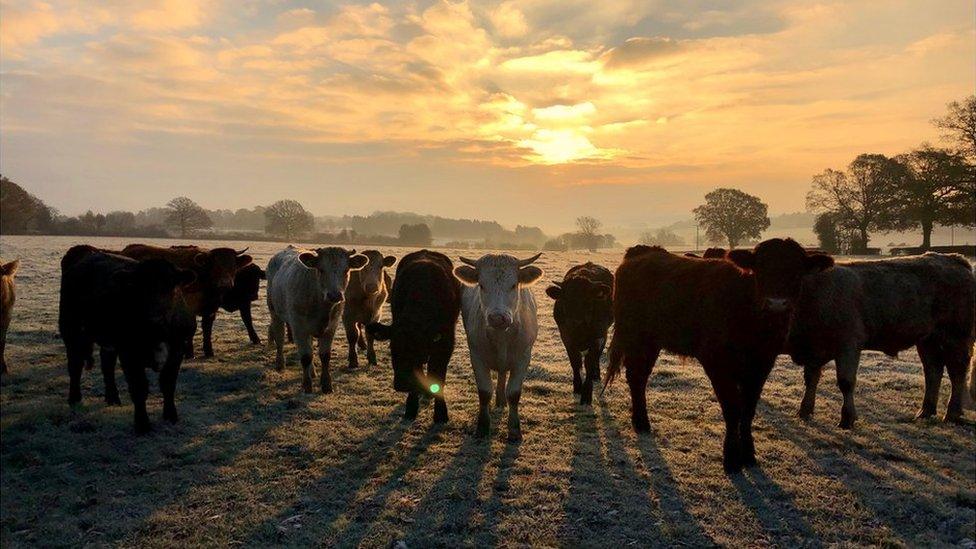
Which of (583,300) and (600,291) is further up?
(600,291)

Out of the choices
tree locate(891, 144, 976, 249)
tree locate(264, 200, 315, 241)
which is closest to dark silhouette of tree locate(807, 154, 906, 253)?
tree locate(891, 144, 976, 249)

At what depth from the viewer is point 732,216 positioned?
69375 mm

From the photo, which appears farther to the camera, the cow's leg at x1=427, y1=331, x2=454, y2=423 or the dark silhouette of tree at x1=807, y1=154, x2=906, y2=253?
the dark silhouette of tree at x1=807, y1=154, x2=906, y2=253

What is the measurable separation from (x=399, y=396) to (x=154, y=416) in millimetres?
3513

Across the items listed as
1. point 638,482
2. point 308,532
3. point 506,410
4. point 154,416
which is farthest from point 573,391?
point 154,416

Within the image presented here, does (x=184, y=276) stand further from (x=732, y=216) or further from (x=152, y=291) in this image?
(x=732, y=216)

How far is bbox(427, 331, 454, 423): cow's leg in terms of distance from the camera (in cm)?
746

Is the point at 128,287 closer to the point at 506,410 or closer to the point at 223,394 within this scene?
the point at 223,394

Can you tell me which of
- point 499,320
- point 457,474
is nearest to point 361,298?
point 499,320

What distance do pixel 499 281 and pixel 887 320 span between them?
6015 mm

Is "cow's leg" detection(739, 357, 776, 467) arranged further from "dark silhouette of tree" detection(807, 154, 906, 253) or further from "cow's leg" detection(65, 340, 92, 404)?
"dark silhouette of tree" detection(807, 154, 906, 253)

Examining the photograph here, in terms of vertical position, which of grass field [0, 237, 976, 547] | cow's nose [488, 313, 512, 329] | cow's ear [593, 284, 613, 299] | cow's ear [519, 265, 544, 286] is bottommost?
grass field [0, 237, 976, 547]

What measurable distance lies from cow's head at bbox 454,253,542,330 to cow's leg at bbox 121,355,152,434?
434 centimetres

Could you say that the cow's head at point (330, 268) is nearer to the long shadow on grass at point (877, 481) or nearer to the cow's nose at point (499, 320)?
the cow's nose at point (499, 320)
